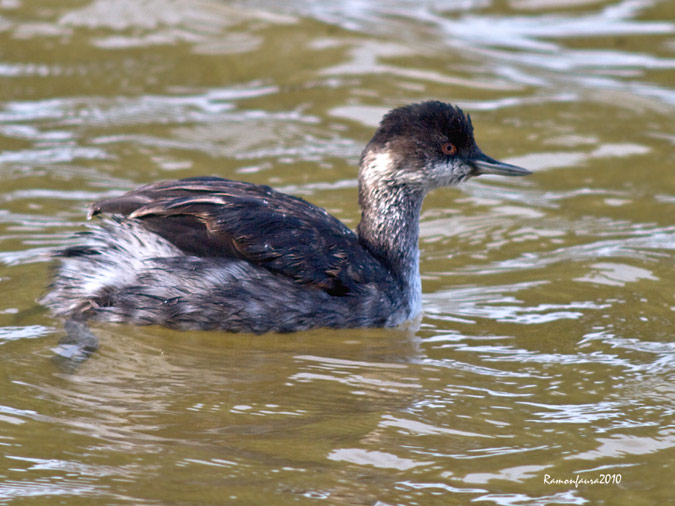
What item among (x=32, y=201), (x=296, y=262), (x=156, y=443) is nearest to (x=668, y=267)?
(x=296, y=262)

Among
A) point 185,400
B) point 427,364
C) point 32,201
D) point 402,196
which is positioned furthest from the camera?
point 32,201

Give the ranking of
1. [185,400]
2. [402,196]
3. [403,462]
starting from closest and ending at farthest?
[403,462]
[185,400]
[402,196]

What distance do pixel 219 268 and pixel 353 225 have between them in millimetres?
2272

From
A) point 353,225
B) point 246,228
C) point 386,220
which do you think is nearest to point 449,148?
point 386,220

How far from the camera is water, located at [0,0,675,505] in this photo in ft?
15.5

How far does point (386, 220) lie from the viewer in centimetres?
696

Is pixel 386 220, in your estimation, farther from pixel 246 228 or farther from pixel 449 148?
pixel 246 228

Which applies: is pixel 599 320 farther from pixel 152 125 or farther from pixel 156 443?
pixel 152 125

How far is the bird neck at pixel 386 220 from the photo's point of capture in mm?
6906

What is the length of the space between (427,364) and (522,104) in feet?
17.5

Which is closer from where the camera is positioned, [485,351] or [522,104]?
[485,351]

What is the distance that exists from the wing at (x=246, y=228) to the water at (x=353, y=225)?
41cm

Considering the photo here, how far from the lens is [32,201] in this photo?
27.3ft

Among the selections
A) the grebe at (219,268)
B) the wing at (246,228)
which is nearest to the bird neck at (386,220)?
the grebe at (219,268)
